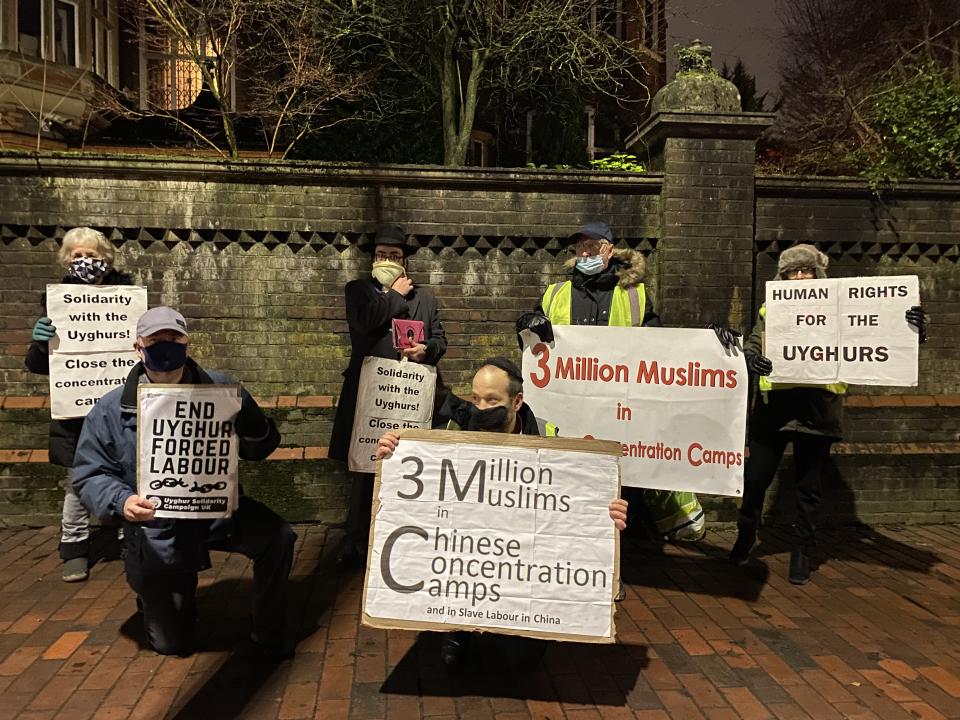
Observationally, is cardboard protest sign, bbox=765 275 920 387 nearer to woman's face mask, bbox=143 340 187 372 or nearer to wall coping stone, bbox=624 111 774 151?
wall coping stone, bbox=624 111 774 151

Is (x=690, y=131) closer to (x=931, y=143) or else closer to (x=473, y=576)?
(x=931, y=143)

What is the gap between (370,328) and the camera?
4629mm

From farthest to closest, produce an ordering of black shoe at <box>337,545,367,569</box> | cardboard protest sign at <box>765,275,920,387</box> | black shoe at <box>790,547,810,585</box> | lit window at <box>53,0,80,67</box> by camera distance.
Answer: lit window at <box>53,0,80,67</box>, black shoe at <box>337,545,367,569</box>, black shoe at <box>790,547,810,585</box>, cardboard protest sign at <box>765,275,920,387</box>

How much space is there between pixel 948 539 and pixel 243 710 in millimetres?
5086

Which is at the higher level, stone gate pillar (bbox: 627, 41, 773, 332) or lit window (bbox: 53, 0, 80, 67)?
lit window (bbox: 53, 0, 80, 67)

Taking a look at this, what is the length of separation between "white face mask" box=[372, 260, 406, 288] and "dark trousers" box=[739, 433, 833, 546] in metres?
2.50

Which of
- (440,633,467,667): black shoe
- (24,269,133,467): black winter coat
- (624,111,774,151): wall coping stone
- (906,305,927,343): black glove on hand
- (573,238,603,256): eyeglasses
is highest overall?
(624,111,774,151): wall coping stone

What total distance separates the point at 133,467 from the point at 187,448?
36 cm

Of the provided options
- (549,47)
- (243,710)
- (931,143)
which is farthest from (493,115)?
(243,710)

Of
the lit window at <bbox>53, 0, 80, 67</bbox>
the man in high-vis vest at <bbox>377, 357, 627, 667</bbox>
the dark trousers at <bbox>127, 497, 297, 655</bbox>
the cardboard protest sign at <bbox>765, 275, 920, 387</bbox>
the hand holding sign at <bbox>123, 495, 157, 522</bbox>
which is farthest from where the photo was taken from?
the lit window at <bbox>53, 0, 80, 67</bbox>

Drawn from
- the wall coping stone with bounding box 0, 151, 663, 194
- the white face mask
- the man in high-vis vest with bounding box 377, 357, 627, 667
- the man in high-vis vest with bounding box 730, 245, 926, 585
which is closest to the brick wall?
the wall coping stone with bounding box 0, 151, 663, 194

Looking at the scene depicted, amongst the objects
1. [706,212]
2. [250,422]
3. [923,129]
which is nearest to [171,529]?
[250,422]

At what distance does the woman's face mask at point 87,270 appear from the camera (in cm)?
461

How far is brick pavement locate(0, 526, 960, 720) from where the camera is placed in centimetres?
320
